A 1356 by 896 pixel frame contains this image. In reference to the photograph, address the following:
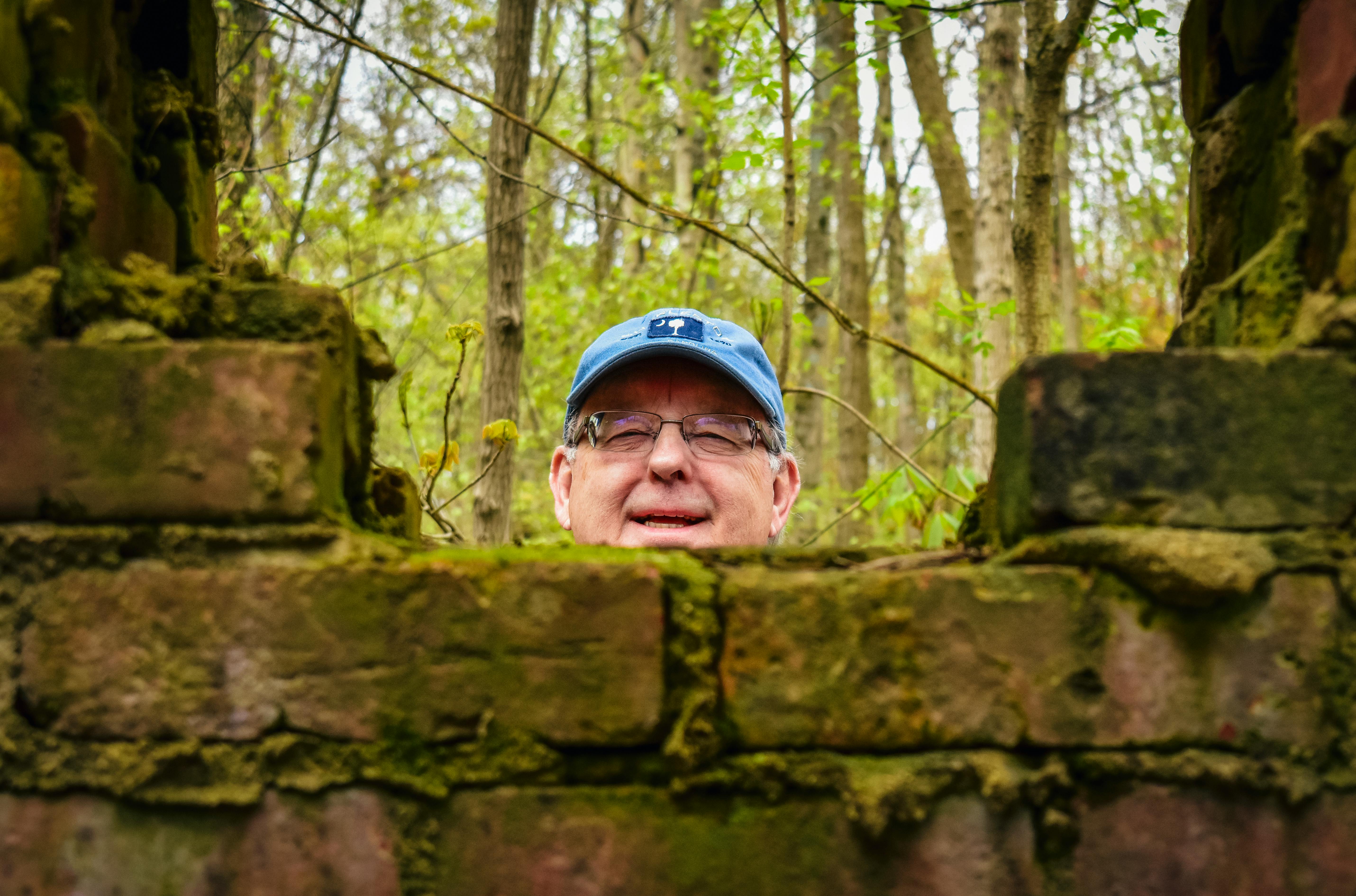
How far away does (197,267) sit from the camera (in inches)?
54.4

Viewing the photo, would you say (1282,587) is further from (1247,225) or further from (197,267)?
(197,267)

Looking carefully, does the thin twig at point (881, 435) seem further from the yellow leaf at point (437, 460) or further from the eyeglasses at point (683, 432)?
the yellow leaf at point (437, 460)

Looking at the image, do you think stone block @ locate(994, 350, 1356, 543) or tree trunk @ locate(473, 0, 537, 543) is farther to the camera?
tree trunk @ locate(473, 0, 537, 543)

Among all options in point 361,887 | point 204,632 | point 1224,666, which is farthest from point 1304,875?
point 204,632

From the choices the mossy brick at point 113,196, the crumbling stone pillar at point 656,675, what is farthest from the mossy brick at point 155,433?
the mossy brick at point 113,196

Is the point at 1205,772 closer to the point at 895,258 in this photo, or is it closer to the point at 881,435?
the point at 881,435

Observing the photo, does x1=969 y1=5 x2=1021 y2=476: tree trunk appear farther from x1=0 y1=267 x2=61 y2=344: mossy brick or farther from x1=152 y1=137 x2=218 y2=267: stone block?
x1=0 y1=267 x2=61 y2=344: mossy brick

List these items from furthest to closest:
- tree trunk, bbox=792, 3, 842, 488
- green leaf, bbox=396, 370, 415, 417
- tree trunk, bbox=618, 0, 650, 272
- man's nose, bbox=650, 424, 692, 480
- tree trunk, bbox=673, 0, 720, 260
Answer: tree trunk, bbox=618, 0, 650, 272 < tree trunk, bbox=673, 0, 720, 260 < tree trunk, bbox=792, 3, 842, 488 < man's nose, bbox=650, 424, 692, 480 < green leaf, bbox=396, 370, 415, 417

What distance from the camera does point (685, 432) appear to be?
2.09 meters

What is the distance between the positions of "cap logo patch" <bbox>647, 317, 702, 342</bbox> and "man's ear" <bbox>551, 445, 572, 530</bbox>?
44 centimetres

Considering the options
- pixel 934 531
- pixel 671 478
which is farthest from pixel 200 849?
pixel 934 531

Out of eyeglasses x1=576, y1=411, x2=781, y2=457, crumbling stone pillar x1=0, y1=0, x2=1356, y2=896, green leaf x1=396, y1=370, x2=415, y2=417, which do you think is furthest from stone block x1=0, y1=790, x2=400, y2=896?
eyeglasses x1=576, y1=411, x2=781, y2=457

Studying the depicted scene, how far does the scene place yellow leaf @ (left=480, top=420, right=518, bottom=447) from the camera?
226 centimetres

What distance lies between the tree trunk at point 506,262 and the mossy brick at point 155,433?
286 centimetres
